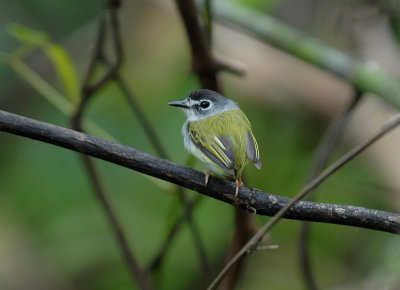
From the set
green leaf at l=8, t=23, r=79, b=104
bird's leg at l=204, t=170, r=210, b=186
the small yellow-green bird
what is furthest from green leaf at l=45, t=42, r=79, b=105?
bird's leg at l=204, t=170, r=210, b=186

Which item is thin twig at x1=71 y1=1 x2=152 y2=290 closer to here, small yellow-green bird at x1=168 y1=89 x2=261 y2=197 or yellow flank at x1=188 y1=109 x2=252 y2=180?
small yellow-green bird at x1=168 y1=89 x2=261 y2=197

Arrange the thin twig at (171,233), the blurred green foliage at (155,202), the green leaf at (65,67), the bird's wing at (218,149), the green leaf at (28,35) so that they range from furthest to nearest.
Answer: the blurred green foliage at (155,202)
the thin twig at (171,233)
the green leaf at (65,67)
the green leaf at (28,35)
the bird's wing at (218,149)

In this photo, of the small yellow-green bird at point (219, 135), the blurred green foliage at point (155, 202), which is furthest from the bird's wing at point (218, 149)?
the blurred green foliage at point (155, 202)

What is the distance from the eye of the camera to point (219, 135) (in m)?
2.55

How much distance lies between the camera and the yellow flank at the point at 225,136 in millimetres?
2352

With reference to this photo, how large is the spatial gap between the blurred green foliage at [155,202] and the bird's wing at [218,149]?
4.72 feet

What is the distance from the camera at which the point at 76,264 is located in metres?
4.28

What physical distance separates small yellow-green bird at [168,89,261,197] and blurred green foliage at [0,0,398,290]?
1125mm

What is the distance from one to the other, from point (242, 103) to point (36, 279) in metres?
1.46

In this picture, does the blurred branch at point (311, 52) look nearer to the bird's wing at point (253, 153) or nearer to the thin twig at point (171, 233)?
the thin twig at point (171, 233)

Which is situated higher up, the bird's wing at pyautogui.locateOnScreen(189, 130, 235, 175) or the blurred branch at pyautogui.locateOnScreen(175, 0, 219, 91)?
the blurred branch at pyautogui.locateOnScreen(175, 0, 219, 91)

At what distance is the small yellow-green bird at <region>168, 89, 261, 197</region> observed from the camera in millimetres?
2334

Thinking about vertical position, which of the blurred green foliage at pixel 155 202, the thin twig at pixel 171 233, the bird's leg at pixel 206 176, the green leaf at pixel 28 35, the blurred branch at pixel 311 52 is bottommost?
the blurred green foliage at pixel 155 202

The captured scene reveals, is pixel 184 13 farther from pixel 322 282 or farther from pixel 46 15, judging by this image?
pixel 46 15
